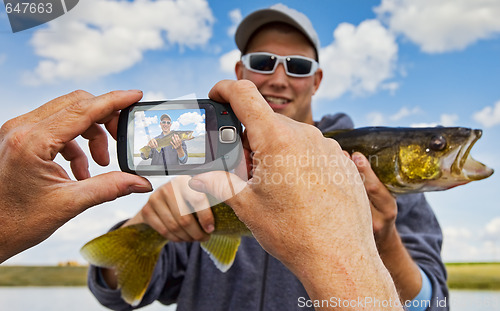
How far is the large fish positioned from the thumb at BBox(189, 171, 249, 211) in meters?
0.80

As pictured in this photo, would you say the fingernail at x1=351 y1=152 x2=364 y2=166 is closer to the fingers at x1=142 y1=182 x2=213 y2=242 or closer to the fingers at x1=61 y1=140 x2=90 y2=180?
the fingers at x1=142 y1=182 x2=213 y2=242

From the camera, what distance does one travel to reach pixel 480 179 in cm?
193

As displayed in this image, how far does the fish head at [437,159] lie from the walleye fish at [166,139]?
1.25 m

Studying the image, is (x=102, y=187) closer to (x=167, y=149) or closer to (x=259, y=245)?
(x=167, y=149)

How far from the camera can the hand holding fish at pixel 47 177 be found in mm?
1009

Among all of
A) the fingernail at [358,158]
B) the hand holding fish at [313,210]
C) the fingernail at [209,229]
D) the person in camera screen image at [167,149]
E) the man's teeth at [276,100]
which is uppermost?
the man's teeth at [276,100]

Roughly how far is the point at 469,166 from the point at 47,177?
1.86 m

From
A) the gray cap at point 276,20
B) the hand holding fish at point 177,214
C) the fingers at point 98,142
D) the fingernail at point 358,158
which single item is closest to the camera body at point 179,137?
the fingers at point 98,142

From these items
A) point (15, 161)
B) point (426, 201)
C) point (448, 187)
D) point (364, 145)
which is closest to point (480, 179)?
point (448, 187)

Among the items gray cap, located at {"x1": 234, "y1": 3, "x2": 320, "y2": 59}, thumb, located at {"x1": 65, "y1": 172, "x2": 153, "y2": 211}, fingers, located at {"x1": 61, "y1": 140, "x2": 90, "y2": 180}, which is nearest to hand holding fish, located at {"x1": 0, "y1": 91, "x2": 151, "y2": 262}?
thumb, located at {"x1": 65, "y1": 172, "x2": 153, "y2": 211}

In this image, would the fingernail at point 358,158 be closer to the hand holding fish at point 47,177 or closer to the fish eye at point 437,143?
the fish eye at point 437,143

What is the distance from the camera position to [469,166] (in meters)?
1.95

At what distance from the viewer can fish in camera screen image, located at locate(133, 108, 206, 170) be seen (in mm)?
1152

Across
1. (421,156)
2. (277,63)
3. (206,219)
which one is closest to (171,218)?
(206,219)
